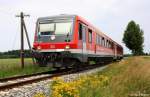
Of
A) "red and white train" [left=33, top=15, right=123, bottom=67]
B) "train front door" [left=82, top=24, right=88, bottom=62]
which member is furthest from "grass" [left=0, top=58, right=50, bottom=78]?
"train front door" [left=82, top=24, right=88, bottom=62]

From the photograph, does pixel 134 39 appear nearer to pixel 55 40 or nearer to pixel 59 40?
pixel 55 40

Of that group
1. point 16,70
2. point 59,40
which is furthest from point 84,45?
point 16,70

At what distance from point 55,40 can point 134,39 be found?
93.4 meters

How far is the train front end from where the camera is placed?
62.6 ft

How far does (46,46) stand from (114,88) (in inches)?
361

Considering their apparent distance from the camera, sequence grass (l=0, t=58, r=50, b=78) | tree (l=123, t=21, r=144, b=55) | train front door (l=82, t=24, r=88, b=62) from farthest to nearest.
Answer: tree (l=123, t=21, r=144, b=55), train front door (l=82, t=24, r=88, b=62), grass (l=0, t=58, r=50, b=78)

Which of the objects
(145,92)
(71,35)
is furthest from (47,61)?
(145,92)

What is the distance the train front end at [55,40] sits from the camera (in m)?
19.1

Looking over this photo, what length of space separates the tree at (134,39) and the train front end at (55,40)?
92.3 meters

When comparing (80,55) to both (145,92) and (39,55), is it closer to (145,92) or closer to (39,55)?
(39,55)

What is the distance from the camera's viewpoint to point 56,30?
19.7 meters

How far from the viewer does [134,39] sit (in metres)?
111

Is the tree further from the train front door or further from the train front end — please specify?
the train front end

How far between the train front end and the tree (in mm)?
92304
